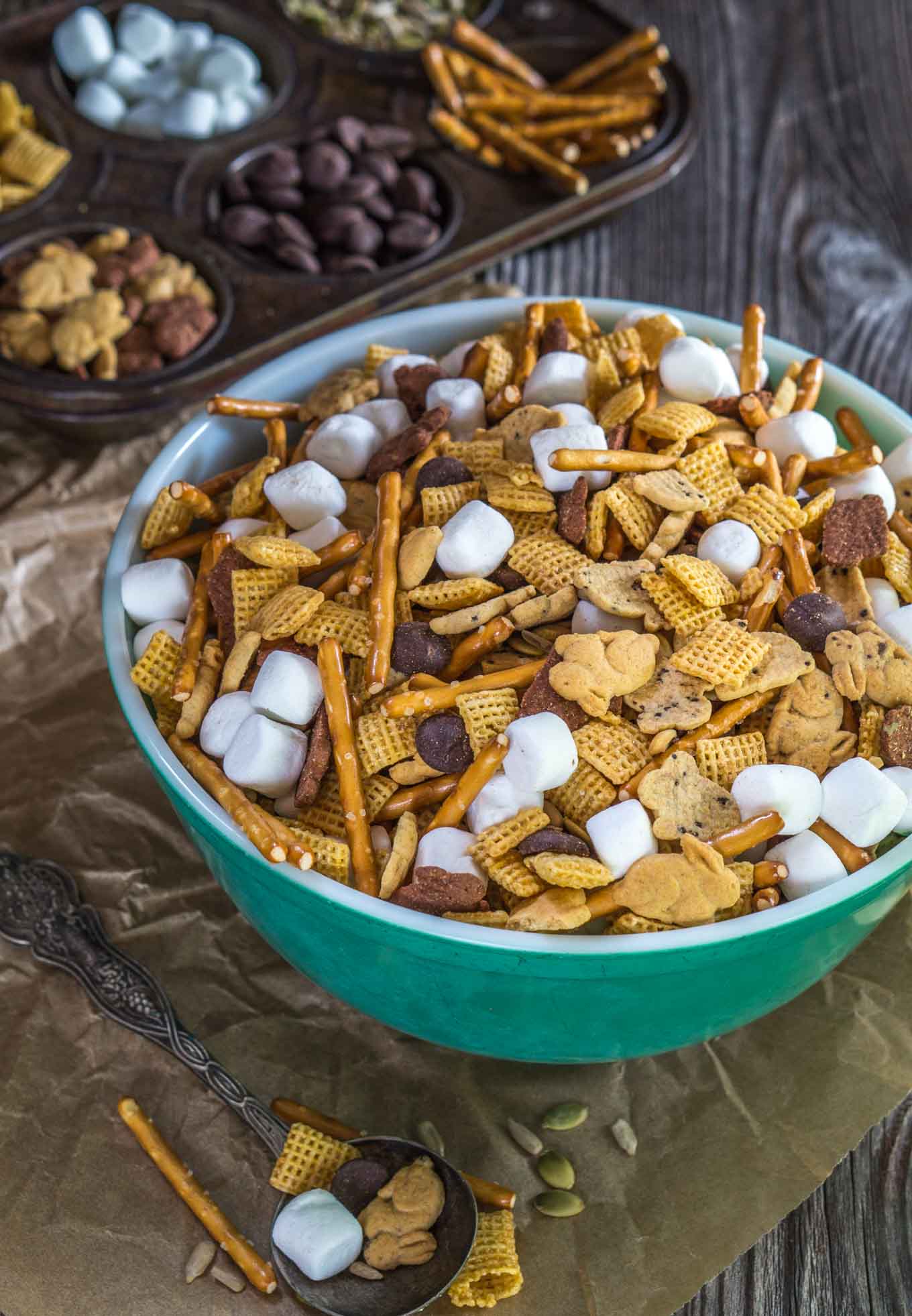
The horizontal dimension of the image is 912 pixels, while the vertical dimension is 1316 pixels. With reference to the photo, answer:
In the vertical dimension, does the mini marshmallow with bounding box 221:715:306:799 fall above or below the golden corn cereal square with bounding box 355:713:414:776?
below

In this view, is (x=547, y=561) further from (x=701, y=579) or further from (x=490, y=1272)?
(x=490, y=1272)

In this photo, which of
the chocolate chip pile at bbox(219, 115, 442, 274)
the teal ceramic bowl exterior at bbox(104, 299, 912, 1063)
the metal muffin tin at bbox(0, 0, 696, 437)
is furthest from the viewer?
the chocolate chip pile at bbox(219, 115, 442, 274)

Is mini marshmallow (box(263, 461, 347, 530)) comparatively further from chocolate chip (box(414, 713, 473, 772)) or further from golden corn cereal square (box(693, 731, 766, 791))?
golden corn cereal square (box(693, 731, 766, 791))

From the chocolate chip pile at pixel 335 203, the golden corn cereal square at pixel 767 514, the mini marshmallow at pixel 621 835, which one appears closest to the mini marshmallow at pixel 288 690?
the mini marshmallow at pixel 621 835

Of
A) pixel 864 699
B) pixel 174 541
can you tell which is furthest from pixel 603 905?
pixel 174 541

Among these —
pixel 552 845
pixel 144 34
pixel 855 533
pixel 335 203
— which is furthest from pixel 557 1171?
pixel 144 34

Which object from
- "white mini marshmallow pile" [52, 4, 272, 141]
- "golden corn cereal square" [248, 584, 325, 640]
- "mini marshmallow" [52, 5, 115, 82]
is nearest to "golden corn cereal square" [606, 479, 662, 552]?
"golden corn cereal square" [248, 584, 325, 640]

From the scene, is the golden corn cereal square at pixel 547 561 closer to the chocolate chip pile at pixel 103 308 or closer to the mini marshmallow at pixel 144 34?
the chocolate chip pile at pixel 103 308

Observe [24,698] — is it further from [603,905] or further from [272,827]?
[603,905]
